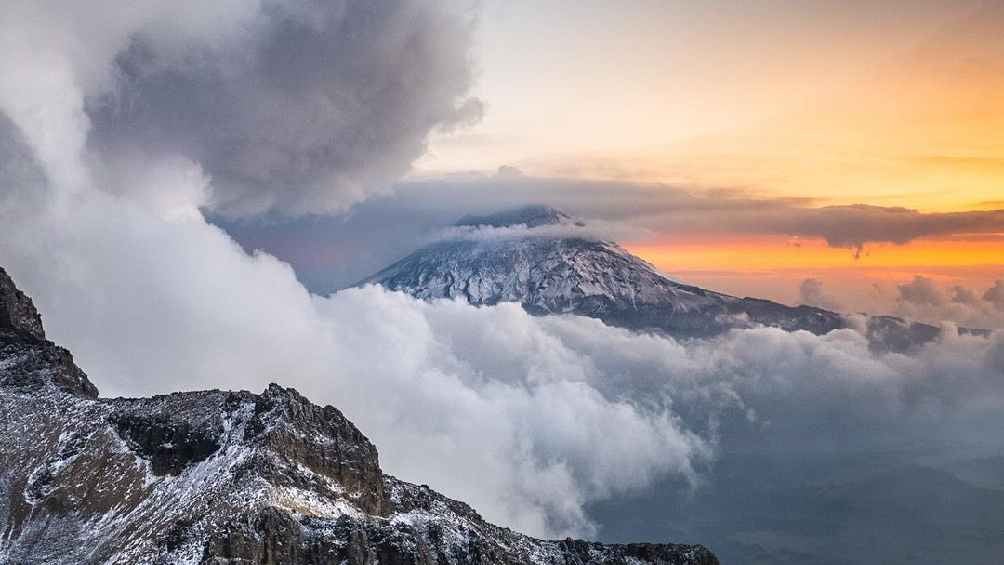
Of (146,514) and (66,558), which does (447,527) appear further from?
(66,558)

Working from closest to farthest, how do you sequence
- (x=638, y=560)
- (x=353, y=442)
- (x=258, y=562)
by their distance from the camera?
1. (x=258, y=562)
2. (x=353, y=442)
3. (x=638, y=560)

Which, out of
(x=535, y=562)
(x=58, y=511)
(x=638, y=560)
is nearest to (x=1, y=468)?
(x=58, y=511)

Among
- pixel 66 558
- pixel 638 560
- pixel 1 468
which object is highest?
pixel 1 468

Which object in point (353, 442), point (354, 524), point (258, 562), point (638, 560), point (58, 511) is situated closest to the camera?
point (258, 562)

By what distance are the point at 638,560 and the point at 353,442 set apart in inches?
2658

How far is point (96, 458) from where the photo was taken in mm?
148125

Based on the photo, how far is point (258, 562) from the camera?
11819cm

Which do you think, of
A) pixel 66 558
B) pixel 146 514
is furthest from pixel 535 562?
pixel 66 558

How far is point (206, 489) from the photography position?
435 feet

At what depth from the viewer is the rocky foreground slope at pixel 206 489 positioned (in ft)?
408

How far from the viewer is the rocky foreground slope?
408 feet

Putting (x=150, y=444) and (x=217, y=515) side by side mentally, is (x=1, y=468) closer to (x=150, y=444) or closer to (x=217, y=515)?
(x=150, y=444)

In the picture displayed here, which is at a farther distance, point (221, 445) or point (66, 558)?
point (221, 445)

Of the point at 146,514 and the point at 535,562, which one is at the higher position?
the point at 146,514
